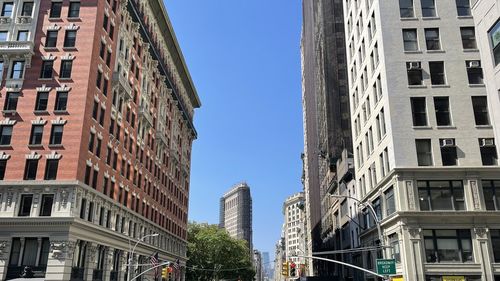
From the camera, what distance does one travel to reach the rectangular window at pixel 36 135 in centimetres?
4266

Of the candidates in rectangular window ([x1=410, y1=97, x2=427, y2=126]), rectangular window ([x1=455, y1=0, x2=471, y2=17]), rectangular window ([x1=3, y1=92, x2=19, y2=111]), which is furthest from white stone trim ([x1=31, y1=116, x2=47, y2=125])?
rectangular window ([x1=455, y1=0, x2=471, y2=17])

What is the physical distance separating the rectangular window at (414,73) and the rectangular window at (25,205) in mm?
35027

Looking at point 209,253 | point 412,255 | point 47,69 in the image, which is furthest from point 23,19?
point 209,253

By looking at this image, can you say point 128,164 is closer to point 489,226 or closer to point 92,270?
point 92,270

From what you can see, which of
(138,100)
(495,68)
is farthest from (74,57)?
(495,68)

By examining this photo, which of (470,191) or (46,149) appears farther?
(46,149)

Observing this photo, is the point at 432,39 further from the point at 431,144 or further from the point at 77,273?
the point at 77,273

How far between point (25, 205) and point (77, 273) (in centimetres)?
762

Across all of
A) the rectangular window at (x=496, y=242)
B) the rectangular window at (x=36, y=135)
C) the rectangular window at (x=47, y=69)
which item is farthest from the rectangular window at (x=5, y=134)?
the rectangular window at (x=496, y=242)

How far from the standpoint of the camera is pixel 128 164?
5734 cm

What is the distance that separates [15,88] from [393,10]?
1430 inches

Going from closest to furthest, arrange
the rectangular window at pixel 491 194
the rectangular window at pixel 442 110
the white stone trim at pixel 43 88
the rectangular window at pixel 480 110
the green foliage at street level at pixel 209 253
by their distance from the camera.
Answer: the rectangular window at pixel 491 194
the rectangular window at pixel 480 110
the rectangular window at pixel 442 110
the white stone trim at pixel 43 88
the green foliage at street level at pixel 209 253

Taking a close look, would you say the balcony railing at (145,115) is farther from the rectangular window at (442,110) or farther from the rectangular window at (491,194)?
the rectangular window at (491,194)

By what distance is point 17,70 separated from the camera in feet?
147
